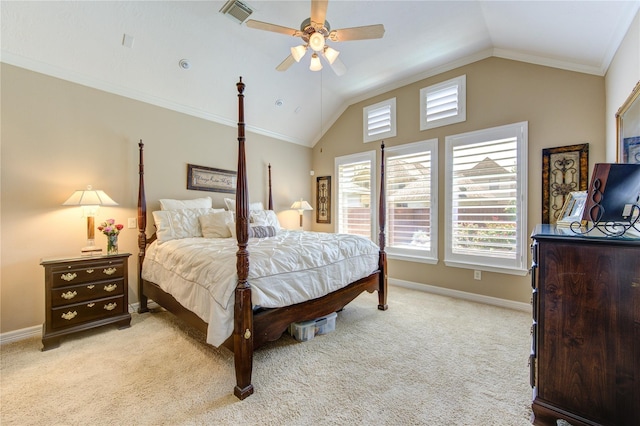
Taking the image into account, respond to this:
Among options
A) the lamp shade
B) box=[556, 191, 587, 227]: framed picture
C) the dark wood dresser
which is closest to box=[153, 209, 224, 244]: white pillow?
the lamp shade

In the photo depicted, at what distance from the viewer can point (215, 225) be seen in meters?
3.34

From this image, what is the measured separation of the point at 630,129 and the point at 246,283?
297 cm

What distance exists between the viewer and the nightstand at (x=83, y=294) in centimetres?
237

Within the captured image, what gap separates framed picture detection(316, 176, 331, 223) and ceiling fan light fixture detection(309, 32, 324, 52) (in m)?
3.07

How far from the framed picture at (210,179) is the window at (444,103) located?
3.07 metres

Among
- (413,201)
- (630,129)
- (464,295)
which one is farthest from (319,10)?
(464,295)

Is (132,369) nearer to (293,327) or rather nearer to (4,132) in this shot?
(293,327)

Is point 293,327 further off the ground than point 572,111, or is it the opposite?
point 572,111

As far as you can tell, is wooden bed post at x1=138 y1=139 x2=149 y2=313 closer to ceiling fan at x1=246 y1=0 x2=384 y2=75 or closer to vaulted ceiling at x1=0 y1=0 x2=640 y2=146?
vaulted ceiling at x1=0 y1=0 x2=640 y2=146

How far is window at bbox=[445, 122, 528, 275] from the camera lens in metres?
3.25

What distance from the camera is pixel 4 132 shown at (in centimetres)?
248

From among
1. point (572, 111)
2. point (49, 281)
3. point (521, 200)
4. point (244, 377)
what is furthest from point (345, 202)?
point (49, 281)

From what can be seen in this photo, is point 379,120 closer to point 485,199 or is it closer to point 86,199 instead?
point 485,199

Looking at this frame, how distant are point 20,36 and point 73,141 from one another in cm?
96
